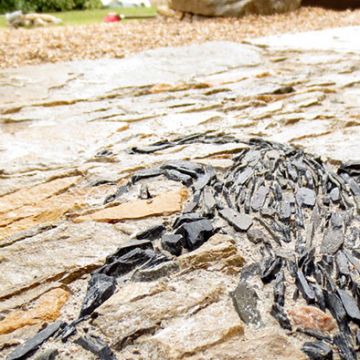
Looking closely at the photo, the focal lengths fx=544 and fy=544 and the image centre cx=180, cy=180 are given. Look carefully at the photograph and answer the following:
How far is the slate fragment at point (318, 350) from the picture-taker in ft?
4.75

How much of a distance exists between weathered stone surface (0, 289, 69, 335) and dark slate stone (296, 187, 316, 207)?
106cm

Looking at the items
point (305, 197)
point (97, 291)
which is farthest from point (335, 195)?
point (97, 291)

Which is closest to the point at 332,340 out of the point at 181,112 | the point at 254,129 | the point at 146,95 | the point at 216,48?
the point at 254,129

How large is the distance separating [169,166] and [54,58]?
3.74m

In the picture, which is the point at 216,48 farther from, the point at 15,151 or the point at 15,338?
the point at 15,338

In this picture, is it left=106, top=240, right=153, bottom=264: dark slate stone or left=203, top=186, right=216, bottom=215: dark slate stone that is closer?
left=106, top=240, right=153, bottom=264: dark slate stone

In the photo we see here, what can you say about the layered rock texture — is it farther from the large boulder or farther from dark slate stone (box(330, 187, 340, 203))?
the large boulder

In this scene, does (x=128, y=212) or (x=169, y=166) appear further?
(x=169, y=166)

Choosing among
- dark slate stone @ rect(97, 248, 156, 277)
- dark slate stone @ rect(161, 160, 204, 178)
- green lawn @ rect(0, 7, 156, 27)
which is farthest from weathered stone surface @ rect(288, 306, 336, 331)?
green lawn @ rect(0, 7, 156, 27)

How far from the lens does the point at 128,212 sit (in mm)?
2248

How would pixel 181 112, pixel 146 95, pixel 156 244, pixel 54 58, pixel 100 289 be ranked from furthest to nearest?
pixel 54 58 < pixel 146 95 < pixel 181 112 < pixel 156 244 < pixel 100 289

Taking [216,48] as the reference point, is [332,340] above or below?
below

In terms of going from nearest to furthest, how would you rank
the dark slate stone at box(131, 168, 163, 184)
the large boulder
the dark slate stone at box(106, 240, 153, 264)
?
the dark slate stone at box(106, 240, 153, 264) → the dark slate stone at box(131, 168, 163, 184) → the large boulder

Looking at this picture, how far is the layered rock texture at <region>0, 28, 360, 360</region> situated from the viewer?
5.10 ft
